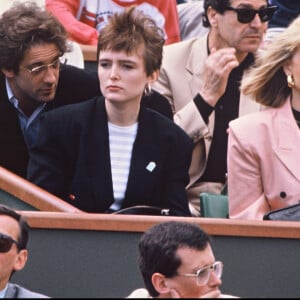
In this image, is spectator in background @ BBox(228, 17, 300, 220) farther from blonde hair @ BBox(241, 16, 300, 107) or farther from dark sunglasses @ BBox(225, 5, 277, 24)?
dark sunglasses @ BBox(225, 5, 277, 24)

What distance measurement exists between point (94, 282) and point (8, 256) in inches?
34.7

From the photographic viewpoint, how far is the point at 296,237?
6270 millimetres

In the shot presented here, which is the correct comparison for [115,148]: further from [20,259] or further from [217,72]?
[20,259]

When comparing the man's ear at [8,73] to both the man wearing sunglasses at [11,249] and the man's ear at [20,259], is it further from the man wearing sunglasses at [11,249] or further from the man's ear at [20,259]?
the man's ear at [20,259]

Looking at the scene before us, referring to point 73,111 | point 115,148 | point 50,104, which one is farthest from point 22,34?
point 115,148

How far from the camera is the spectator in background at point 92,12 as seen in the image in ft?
27.5

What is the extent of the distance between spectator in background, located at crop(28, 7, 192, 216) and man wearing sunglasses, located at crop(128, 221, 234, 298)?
151 centimetres

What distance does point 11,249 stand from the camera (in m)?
5.42

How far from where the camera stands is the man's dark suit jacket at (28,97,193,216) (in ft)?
21.4

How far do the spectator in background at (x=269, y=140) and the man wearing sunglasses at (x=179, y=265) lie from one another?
5.17ft

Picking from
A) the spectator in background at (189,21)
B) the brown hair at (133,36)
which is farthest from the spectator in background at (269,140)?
the spectator in background at (189,21)

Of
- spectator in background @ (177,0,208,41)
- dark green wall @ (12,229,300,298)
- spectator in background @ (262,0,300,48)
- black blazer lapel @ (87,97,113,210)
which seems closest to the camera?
dark green wall @ (12,229,300,298)

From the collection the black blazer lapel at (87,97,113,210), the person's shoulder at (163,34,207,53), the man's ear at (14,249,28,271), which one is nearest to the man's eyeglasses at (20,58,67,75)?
the black blazer lapel at (87,97,113,210)

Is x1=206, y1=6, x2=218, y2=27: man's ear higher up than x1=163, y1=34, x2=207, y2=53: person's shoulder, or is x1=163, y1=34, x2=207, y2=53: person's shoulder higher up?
x1=206, y1=6, x2=218, y2=27: man's ear
